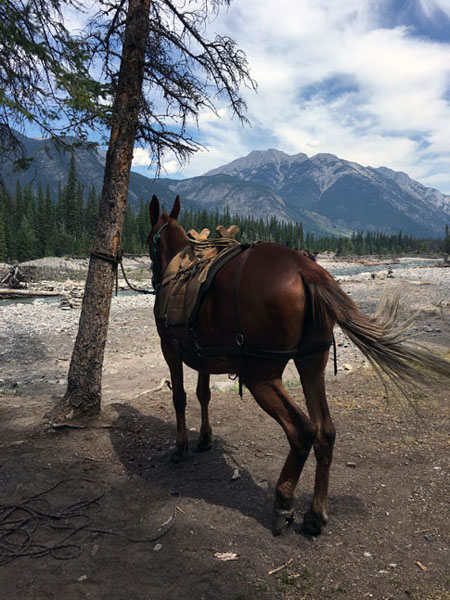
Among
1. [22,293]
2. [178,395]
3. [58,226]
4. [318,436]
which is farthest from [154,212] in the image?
[58,226]

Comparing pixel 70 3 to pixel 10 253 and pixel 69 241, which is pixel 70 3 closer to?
pixel 10 253

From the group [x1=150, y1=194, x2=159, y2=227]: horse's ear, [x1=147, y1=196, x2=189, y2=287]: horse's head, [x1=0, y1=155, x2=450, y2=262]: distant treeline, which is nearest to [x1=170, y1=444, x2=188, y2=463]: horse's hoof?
[x1=147, y1=196, x2=189, y2=287]: horse's head

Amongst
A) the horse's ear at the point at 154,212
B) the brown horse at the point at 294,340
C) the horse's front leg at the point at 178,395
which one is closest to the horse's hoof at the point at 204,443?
the horse's front leg at the point at 178,395

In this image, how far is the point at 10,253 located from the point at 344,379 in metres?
70.4

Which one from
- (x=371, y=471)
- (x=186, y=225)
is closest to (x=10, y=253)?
(x=186, y=225)

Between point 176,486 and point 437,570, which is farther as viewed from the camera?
point 176,486

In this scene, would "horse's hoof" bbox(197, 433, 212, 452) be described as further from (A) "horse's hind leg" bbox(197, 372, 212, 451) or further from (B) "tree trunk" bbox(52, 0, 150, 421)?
(B) "tree trunk" bbox(52, 0, 150, 421)

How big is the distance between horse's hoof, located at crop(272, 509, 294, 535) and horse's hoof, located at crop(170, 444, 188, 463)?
175cm

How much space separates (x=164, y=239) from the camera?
5.37 meters

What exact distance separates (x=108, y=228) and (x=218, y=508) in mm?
4278

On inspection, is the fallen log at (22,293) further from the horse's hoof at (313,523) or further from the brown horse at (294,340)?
the horse's hoof at (313,523)

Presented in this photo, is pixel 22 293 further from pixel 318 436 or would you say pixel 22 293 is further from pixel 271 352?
pixel 318 436

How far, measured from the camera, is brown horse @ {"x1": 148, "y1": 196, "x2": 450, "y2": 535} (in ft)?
11.1

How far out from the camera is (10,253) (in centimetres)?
6500
